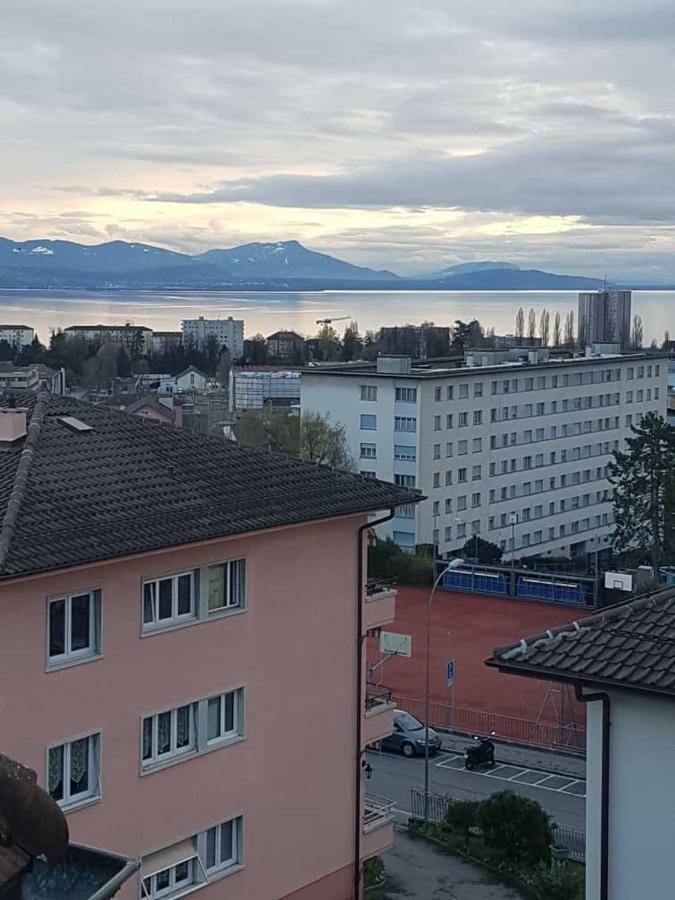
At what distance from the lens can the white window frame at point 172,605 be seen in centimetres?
1260

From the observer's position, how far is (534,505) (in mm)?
56562

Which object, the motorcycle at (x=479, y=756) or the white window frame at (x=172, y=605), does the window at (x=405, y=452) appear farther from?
the white window frame at (x=172, y=605)

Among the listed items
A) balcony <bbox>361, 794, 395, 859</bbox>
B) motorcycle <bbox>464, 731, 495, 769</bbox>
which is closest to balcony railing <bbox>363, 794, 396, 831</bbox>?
balcony <bbox>361, 794, 395, 859</bbox>

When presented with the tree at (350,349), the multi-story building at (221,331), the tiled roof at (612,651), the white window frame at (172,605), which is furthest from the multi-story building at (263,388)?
the tiled roof at (612,651)

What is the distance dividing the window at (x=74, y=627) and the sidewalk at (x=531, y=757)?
13523mm

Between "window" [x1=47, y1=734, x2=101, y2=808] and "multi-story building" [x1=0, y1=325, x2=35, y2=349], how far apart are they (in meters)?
137

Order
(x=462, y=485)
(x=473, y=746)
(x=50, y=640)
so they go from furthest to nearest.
Result: (x=462, y=485) → (x=473, y=746) → (x=50, y=640)

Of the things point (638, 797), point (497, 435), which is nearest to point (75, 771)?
point (638, 797)

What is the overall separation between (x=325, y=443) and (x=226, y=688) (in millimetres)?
37722

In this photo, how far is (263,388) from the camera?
307 ft

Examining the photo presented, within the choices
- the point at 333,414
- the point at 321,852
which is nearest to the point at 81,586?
the point at 321,852

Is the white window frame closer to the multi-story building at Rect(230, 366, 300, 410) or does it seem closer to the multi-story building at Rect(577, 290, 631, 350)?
the multi-story building at Rect(230, 366, 300, 410)

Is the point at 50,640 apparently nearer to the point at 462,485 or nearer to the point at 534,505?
the point at 462,485

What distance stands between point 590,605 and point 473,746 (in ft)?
51.6
